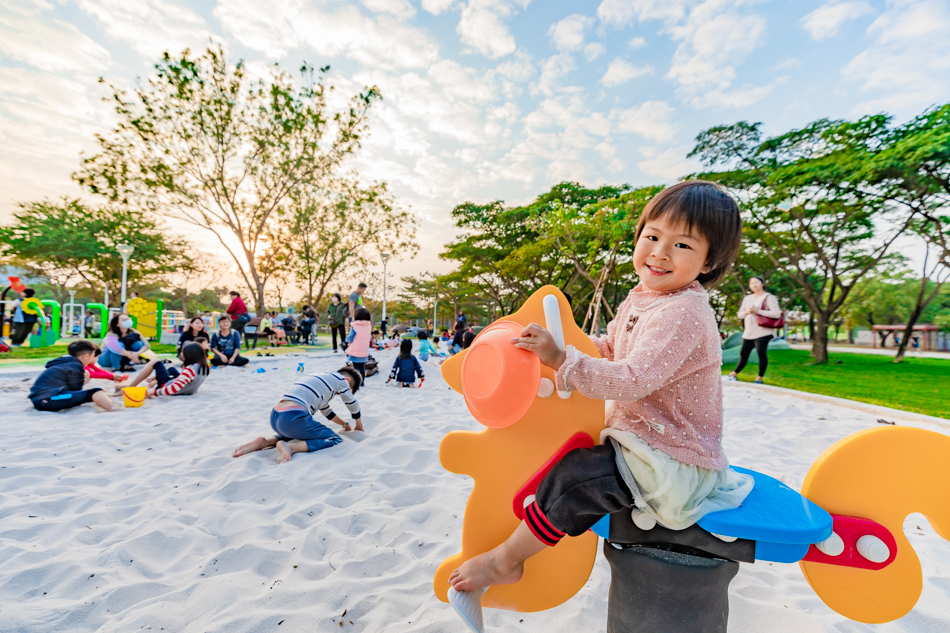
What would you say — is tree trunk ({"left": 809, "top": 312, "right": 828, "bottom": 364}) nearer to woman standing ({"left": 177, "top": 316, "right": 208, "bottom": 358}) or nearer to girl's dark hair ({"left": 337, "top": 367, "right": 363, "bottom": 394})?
girl's dark hair ({"left": 337, "top": 367, "right": 363, "bottom": 394})

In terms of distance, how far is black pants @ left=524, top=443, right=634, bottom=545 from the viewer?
3.93ft

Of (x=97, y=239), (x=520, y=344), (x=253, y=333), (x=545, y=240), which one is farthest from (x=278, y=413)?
(x=97, y=239)

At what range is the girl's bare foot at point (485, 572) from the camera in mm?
1403

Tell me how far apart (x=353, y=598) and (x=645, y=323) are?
162 cm

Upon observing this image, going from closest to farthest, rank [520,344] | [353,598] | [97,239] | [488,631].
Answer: [520,344] → [488,631] → [353,598] → [97,239]

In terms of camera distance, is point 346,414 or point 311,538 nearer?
point 311,538

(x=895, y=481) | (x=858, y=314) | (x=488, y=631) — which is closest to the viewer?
(x=895, y=481)

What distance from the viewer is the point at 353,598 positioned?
1726 mm

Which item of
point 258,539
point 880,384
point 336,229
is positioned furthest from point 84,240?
point 880,384

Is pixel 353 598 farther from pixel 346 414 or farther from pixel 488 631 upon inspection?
pixel 346 414

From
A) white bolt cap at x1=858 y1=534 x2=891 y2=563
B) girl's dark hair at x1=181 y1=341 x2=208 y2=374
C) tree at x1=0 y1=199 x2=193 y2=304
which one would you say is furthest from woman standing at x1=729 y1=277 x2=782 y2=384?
tree at x1=0 y1=199 x2=193 y2=304

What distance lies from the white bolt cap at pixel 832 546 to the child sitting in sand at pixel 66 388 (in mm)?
6271

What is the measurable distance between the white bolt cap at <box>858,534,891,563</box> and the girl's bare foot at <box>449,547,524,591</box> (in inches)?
41.7

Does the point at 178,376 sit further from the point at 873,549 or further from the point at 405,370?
the point at 873,549
